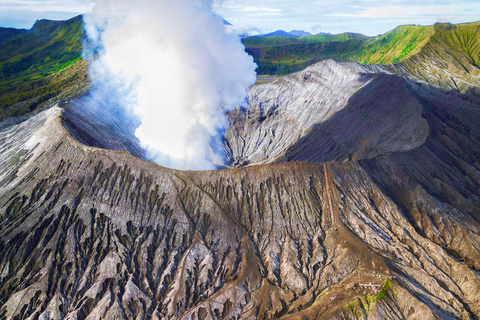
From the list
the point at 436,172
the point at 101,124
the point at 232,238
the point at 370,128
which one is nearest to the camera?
the point at 232,238

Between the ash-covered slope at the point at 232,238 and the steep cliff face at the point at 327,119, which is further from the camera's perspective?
the steep cliff face at the point at 327,119

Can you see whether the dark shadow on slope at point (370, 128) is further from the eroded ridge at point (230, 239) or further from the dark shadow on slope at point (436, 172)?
the eroded ridge at point (230, 239)

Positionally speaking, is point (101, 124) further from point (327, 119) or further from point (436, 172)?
point (436, 172)

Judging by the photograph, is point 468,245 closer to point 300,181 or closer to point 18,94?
point 300,181

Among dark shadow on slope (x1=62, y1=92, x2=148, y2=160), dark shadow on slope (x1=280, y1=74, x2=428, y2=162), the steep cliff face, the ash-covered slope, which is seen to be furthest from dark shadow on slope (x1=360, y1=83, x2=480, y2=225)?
dark shadow on slope (x1=62, y1=92, x2=148, y2=160)

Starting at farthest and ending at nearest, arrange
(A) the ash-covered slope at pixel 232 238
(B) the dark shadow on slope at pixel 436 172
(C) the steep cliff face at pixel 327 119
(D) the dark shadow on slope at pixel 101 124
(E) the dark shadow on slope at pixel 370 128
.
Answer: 1. (C) the steep cliff face at pixel 327 119
2. (E) the dark shadow on slope at pixel 370 128
3. (D) the dark shadow on slope at pixel 101 124
4. (B) the dark shadow on slope at pixel 436 172
5. (A) the ash-covered slope at pixel 232 238

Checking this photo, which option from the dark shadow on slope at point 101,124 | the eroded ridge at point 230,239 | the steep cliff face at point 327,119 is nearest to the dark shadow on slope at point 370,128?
the steep cliff face at point 327,119

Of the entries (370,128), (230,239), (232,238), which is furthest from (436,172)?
(230,239)

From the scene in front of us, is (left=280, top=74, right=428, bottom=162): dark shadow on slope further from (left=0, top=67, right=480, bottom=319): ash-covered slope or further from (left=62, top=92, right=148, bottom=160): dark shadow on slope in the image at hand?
(left=62, top=92, right=148, bottom=160): dark shadow on slope
